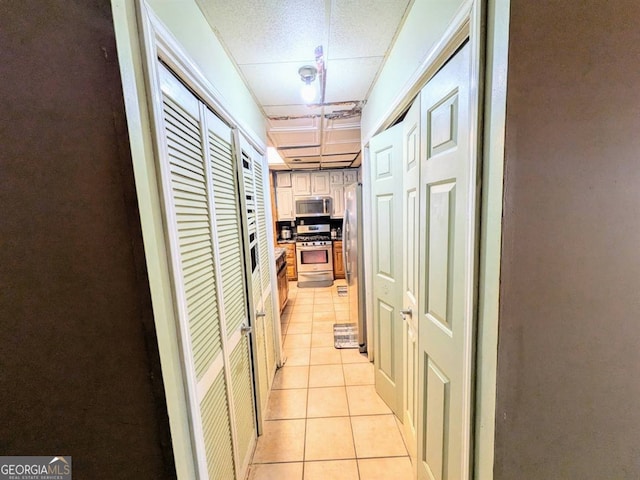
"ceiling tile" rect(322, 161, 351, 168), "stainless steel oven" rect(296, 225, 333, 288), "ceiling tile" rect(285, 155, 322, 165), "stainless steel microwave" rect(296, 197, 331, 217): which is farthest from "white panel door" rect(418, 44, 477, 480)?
"stainless steel microwave" rect(296, 197, 331, 217)

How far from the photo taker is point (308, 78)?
174cm

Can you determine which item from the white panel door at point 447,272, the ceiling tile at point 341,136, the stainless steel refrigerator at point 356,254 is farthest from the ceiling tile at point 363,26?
the ceiling tile at point 341,136

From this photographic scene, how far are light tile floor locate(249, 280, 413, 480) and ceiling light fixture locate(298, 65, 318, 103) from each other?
234 centimetres

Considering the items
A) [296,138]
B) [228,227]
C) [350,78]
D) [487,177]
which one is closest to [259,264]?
[228,227]

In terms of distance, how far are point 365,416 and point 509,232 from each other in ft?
6.18

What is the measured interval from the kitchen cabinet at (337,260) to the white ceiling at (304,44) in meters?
3.16

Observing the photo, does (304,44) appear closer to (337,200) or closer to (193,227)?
(193,227)

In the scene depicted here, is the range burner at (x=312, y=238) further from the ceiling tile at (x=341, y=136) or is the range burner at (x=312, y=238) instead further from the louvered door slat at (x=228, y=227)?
the louvered door slat at (x=228, y=227)

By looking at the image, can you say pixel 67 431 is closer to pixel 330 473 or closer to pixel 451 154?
pixel 451 154

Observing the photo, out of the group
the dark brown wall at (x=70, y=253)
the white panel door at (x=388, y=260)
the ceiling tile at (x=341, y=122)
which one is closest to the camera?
the dark brown wall at (x=70, y=253)

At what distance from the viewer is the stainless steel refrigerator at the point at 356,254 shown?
264 centimetres

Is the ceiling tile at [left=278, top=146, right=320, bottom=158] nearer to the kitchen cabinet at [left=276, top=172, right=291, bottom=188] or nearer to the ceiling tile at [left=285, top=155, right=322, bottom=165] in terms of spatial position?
the ceiling tile at [left=285, top=155, right=322, bottom=165]

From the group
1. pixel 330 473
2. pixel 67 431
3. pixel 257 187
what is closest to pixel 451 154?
pixel 67 431

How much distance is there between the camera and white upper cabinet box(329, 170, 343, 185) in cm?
544
